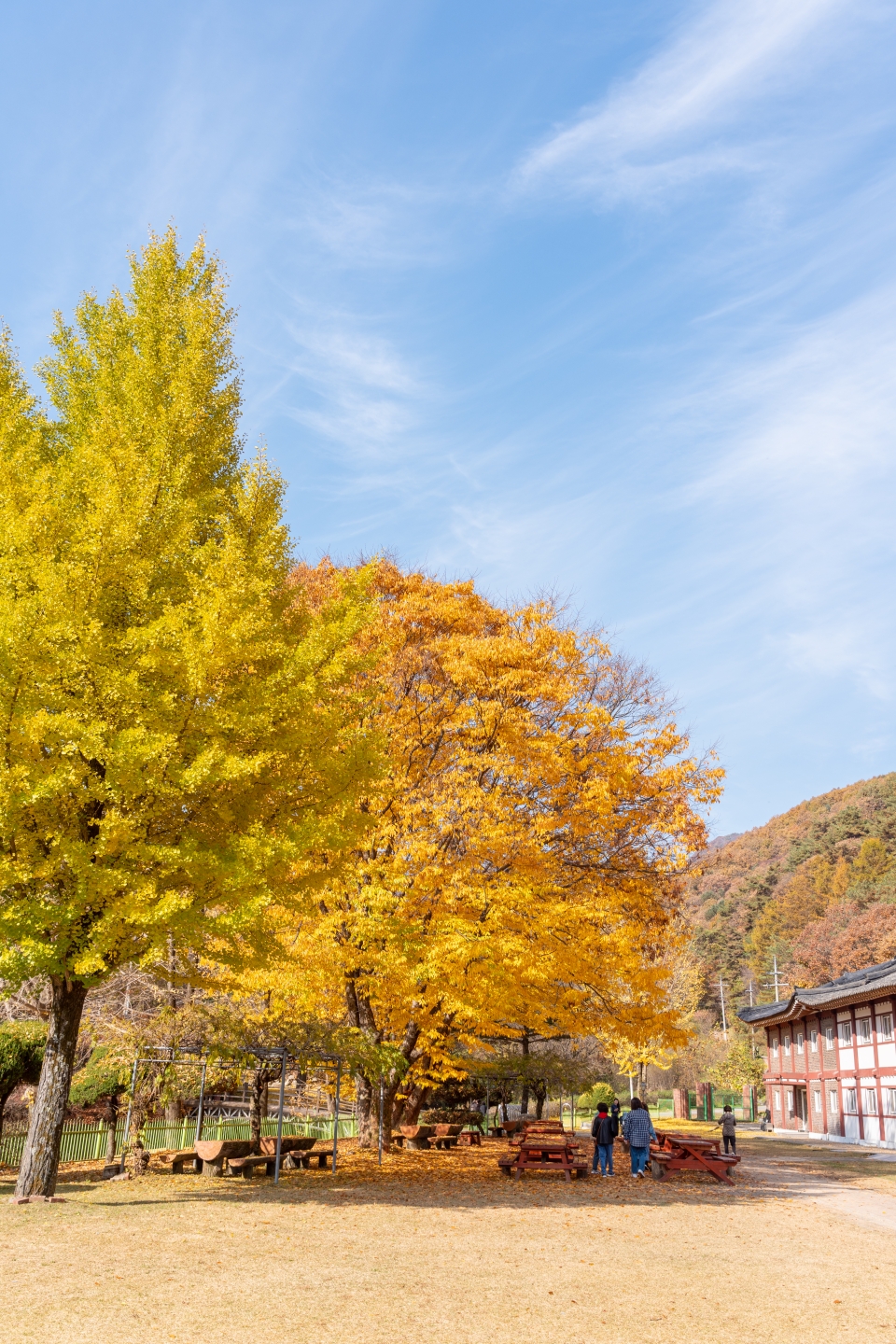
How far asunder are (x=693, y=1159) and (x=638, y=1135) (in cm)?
153

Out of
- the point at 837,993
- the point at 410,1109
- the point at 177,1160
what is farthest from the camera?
the point at 837,993

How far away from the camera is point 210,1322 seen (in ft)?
23.1

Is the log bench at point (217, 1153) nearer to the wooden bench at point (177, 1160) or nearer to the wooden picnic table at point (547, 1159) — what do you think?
the wooden bench at point (177, 1160)

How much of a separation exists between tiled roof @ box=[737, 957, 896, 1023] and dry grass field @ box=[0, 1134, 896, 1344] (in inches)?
789

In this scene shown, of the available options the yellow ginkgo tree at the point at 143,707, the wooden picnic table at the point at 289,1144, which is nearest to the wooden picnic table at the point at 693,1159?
the wooden picnic table at the point at 289,1144

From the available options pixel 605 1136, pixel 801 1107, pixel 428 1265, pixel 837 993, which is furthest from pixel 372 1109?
pixel 801 1107

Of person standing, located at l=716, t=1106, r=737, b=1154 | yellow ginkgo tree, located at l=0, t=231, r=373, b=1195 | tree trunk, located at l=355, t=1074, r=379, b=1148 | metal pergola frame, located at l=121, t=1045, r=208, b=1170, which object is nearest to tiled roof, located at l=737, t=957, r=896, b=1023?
person standing, located at l=716, t=1106, r=737, b=1154

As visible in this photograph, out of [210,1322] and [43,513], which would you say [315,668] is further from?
[210,1322]

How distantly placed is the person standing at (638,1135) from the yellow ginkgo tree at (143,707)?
9586 millimetres

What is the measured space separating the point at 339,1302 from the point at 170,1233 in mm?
3694

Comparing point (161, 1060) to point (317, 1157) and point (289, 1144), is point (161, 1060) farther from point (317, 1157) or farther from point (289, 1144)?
point (317, 1157)

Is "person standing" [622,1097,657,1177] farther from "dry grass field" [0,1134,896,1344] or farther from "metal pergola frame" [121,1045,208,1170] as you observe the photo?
"metal pergola frame" [121,1045,208,1170]

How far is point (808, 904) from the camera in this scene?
95000 mm

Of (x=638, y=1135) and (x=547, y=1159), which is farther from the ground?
(x=638, y=1135)
